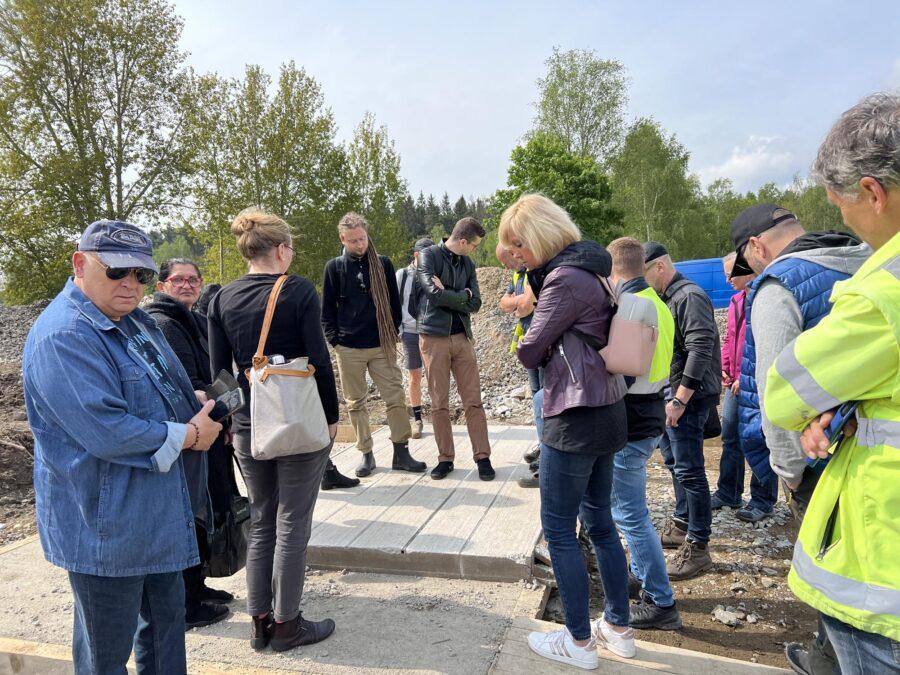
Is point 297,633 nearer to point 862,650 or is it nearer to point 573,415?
point 573,415

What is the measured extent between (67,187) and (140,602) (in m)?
21.6

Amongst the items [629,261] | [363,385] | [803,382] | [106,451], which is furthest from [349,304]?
[803,382]

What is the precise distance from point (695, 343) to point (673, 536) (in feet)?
4.84

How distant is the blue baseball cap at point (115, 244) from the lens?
2.10 meters

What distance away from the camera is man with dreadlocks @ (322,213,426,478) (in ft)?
16.3

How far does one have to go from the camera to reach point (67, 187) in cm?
1923

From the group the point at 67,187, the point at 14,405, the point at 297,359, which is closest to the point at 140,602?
the point at 297,359

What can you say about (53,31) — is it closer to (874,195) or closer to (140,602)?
(140,602)

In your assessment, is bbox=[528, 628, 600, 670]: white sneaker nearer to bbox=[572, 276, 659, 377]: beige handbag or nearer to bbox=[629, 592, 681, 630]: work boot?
bbox=[629, 592, 681, 630]: work boot

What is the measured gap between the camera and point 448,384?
4902mm

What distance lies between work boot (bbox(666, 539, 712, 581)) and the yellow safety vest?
8.27 ft

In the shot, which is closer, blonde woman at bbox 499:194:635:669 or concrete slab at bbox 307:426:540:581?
blonde woman at bbox 499:194:635:669

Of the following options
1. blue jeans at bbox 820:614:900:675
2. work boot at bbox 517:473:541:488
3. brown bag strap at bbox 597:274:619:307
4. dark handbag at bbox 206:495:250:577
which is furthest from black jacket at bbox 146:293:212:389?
blue jeans at bbox 820:614:900:675

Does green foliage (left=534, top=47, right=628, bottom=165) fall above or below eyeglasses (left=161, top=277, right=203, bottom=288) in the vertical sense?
above
